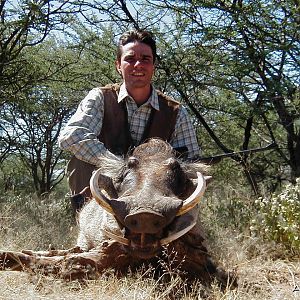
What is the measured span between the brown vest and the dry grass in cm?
123

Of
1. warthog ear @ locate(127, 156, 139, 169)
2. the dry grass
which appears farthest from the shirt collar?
the dry grass

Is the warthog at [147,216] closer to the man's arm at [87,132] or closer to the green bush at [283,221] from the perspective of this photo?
the man's arm at [87,132]

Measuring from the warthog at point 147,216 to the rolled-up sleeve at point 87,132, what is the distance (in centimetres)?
20

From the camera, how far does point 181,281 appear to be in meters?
3.69

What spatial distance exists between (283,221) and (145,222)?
2.65m

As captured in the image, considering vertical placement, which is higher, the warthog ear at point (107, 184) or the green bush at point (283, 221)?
the warthog ear at point (107, 184)

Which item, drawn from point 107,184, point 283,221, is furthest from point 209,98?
point 107,184

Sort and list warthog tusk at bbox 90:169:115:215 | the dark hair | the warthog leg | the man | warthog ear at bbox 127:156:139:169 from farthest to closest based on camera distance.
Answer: the dark hair, the man, warthog ear at bbox 127:156:139:169, the warthog leg, warthog tusk at bbox 90:169:115:215

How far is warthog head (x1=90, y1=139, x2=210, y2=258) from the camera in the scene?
343cm

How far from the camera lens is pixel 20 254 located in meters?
3.92

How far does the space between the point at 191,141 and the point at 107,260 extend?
6.11ft

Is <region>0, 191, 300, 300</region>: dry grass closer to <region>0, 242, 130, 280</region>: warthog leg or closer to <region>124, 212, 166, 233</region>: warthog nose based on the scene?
<region>0, 242, 130, 280</region>: warthog leg

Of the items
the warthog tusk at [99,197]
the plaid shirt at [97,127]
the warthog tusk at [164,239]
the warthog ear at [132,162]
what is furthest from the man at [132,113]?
the warthog tusk at [164,239]

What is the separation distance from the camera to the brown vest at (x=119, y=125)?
17.0 ft
